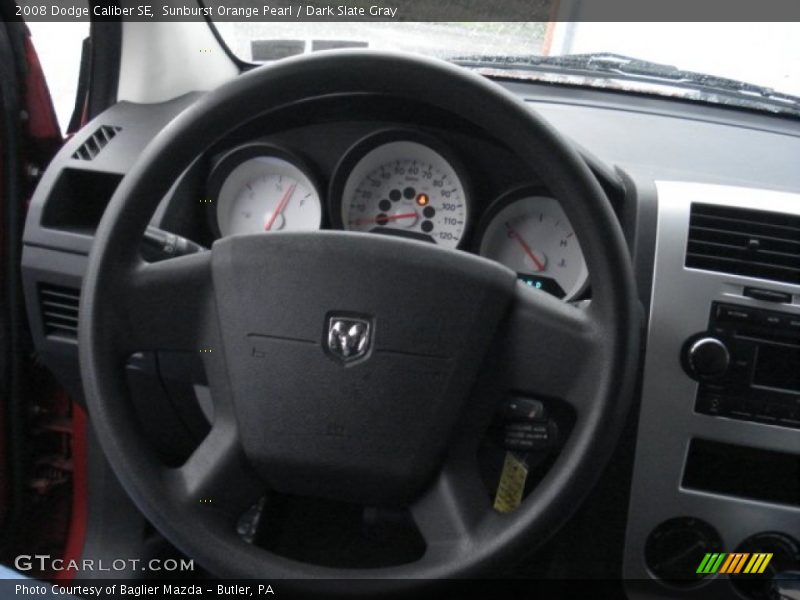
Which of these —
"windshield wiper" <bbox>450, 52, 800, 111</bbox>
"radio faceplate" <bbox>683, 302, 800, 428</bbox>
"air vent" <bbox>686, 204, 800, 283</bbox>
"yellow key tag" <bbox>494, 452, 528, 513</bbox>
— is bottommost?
"yellow key tag" <bbox>494, 452, 528, 513</bbox>

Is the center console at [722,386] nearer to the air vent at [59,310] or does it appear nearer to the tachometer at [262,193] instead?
the tachometer at [262,193]

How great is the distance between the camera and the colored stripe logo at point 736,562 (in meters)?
1.37

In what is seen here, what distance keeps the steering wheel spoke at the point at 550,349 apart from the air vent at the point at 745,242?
36cm

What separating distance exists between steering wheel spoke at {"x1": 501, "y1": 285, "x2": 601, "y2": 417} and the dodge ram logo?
18cm

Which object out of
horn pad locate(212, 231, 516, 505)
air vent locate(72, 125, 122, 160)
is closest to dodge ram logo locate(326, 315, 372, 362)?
horn pad locate(212, 231, 516, 505)

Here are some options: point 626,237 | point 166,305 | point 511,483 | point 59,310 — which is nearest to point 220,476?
point 166,305

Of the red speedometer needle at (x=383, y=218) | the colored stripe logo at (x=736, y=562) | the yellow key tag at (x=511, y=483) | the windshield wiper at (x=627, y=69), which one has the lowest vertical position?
the colored stripe logo at (x=736, y=562)

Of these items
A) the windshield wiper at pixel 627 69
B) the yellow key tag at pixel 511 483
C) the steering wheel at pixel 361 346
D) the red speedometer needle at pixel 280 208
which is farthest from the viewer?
the windshield wiper at pixel 627 69

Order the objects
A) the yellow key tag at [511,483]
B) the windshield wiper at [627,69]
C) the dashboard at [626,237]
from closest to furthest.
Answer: the yellow key tag at [511,483], the dashboard at [626,237], the windshield wiper at [627,69]

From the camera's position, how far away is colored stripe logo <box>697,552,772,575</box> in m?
1.37

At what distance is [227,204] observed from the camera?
1502mm

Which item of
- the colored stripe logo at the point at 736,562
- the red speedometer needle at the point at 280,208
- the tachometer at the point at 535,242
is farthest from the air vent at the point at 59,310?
the colored stripe logo at the point at 736,562

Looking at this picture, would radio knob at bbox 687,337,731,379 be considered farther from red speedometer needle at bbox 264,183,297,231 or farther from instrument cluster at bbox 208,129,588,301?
red speedometer needle at bbox 264,183,297,231

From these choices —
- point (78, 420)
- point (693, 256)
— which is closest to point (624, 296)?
point (693, 256)
